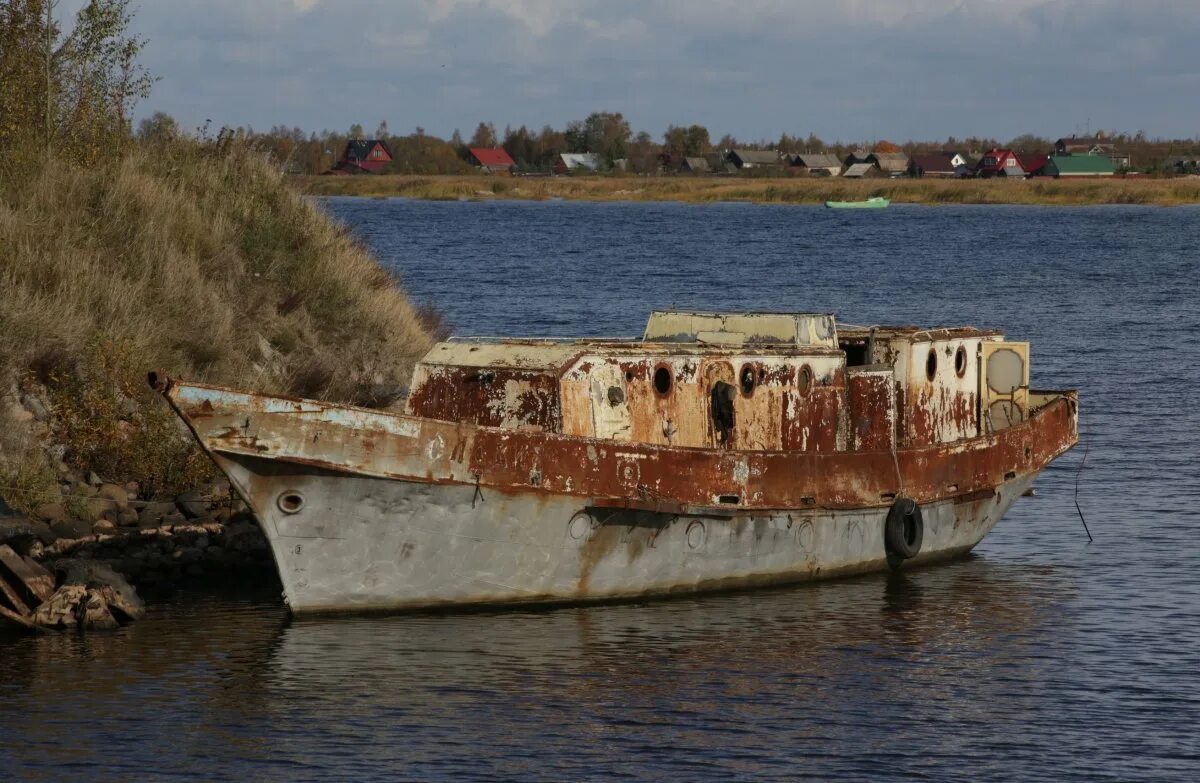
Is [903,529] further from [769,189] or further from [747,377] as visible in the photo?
[769,189]

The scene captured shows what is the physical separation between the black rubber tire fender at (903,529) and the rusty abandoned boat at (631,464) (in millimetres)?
22

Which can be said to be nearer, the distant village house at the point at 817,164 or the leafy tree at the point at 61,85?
the leafy tree at the point at 61,85

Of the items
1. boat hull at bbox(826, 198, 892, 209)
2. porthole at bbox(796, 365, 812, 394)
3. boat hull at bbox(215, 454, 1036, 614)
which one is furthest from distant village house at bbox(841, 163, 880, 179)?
boat hull at bbox(215, 454, 1036, 614)

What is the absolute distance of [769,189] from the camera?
154 metres

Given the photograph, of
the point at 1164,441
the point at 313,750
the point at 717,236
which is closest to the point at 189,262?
the point at 313,750

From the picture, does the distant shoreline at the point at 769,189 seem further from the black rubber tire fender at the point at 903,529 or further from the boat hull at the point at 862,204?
the black rubber tire fender at the point at 903,529

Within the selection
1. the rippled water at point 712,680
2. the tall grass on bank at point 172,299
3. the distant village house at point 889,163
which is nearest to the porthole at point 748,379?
the rippled water at point 712,680

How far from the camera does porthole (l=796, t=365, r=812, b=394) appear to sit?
18.4 meters

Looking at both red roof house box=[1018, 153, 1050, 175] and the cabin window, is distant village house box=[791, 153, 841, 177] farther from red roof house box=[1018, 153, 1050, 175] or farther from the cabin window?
the cabin window

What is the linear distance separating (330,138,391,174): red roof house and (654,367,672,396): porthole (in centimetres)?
16803

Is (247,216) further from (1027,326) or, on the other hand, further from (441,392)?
(1027,326)

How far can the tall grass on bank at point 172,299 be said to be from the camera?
1950cm

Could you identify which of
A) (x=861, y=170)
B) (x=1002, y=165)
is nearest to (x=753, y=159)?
(x=861, y=170)

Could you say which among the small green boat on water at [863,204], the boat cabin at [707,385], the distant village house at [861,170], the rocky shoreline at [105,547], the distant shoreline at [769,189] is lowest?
the rocky shoreline at [105,547]
